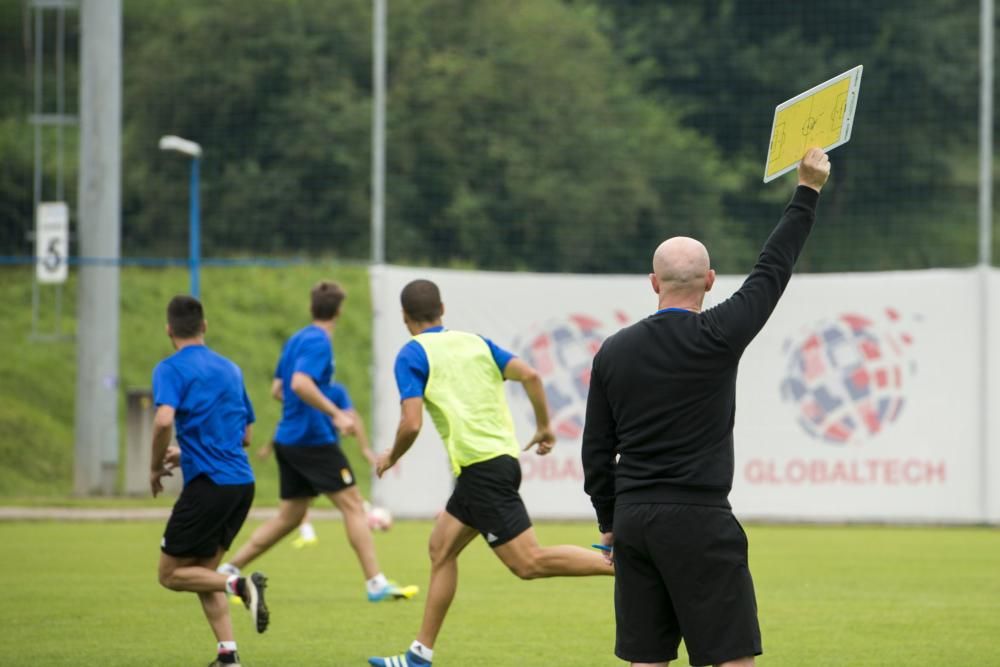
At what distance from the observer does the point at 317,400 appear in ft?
33.6

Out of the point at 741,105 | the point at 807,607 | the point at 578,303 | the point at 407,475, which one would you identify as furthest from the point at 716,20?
the point at 807,607

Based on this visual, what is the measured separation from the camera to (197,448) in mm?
7914

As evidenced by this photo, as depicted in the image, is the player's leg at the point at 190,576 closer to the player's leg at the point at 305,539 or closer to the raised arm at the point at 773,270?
the raised arm at the point at 773,270

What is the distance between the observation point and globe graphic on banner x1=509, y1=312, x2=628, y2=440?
650 inches

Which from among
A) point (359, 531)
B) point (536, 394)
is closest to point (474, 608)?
point (359, 531)

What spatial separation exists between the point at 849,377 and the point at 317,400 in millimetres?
7747

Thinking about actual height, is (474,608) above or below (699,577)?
below

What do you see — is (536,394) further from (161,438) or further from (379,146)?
(379,146)

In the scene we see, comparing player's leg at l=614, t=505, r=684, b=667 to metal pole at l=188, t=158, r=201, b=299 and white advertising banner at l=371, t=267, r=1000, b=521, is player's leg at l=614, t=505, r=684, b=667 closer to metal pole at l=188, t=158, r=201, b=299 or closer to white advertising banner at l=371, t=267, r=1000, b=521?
white advertising banner at l=371, t=267, r=1000, b=521

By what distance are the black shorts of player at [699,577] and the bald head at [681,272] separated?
677 mm

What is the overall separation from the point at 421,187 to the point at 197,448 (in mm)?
13605

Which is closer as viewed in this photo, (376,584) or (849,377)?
(376,584)

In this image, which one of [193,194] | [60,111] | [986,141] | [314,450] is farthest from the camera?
[60,111]

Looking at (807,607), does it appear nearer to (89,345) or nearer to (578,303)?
(578,303)
